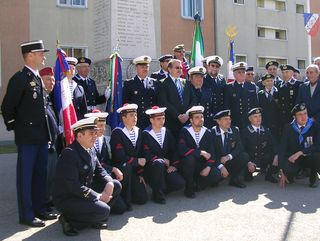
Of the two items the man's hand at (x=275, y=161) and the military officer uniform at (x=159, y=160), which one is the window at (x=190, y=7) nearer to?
the man's hand at (x=275, y=161)

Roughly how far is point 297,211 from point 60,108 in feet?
11.1

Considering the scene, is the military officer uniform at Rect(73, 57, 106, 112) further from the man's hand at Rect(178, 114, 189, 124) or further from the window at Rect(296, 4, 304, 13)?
the window at Rect(296, 4, 304, 13)

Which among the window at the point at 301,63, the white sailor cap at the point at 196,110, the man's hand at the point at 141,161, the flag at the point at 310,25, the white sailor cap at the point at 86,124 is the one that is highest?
the window at the point at 301,63

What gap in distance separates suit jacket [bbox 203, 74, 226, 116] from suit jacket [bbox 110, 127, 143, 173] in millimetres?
1997

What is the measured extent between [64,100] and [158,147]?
1.57m

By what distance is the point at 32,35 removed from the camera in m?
17.6

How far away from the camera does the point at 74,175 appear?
15.7ft

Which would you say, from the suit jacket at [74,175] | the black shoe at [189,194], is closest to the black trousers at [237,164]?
the black shoe at [189,194]

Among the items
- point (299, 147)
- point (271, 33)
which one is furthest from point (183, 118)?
point (271, 33)

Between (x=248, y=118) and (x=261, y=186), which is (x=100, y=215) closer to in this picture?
(x=261, y=186)

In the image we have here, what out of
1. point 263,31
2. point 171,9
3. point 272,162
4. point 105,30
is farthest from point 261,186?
point 263,31

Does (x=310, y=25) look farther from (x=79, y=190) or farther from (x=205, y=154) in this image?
(x=79, y=190)

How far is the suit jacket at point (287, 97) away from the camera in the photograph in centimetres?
820

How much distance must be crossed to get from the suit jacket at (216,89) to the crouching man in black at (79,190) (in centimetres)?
335
